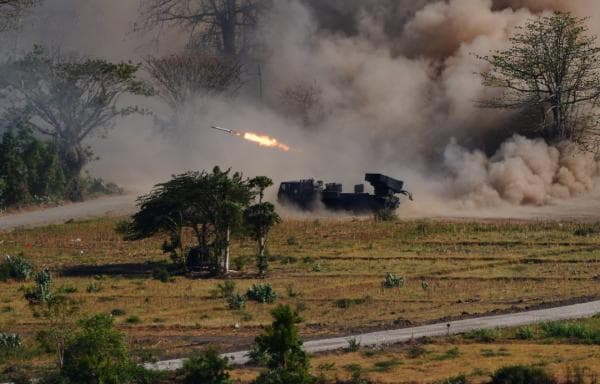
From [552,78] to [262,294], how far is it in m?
38.4

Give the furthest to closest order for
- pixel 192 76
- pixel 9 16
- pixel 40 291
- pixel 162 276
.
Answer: pixel 192 76 → pixel 9 16 → pixel 162 276 → pixel 40 291

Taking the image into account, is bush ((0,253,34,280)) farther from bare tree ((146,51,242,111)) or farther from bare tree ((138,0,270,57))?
bare tree ((138,0,270,57))

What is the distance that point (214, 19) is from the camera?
103625mm

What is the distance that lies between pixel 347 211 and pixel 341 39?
2399 cm

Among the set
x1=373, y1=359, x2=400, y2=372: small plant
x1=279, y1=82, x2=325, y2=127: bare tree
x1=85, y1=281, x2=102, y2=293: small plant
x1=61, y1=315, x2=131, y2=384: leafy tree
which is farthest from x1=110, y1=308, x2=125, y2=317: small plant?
x1=279, y1=82, x2=325, y2=127: bare tree

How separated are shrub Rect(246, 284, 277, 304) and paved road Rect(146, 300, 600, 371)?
23.5 feet

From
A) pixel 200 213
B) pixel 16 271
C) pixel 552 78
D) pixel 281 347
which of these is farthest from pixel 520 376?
pixel 552 78

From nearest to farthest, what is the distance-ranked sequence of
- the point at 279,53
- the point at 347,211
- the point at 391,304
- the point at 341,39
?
the point at 391,304
the point at 347,211
the point at 341,39
the point at 279,53

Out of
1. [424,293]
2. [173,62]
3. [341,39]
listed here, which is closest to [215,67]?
[173,62]

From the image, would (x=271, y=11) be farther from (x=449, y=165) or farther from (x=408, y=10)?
(x=449, y=165)

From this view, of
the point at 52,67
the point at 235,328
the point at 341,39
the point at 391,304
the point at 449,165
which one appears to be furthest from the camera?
the point at 341,39

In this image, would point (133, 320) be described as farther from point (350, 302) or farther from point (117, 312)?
point (350, 302)

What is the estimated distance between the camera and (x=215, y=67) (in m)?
97.6

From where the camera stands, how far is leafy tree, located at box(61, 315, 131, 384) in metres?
26.5
